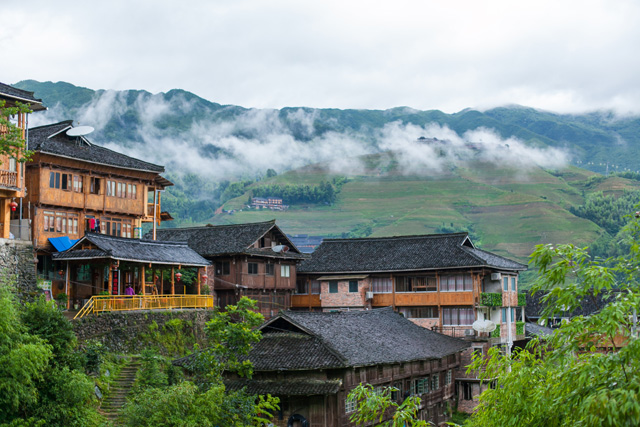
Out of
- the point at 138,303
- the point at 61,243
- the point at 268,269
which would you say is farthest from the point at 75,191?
the point at 268,269

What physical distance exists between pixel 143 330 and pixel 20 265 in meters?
6.49

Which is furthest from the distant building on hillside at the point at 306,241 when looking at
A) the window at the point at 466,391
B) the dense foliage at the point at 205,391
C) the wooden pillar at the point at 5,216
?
the dense foliage at the point at 205,391

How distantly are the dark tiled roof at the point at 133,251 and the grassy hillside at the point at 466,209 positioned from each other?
101 m

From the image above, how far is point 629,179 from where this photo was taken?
180m

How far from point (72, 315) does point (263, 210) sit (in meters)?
140

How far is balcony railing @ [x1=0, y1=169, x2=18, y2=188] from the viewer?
106 ft

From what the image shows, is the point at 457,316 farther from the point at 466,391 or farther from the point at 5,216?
the point at 5,216

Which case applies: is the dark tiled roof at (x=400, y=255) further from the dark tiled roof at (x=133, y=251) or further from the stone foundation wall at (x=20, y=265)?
the stone foundation wall at (x=20, y=265)

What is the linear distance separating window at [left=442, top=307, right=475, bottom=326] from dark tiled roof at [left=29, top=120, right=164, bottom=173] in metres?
22.4

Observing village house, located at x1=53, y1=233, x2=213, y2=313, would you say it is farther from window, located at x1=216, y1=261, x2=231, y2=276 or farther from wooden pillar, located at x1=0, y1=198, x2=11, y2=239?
window, located at x1=216, y1=261, x2=231, y2=276

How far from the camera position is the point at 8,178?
3288 cm

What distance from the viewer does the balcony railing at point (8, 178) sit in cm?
3244

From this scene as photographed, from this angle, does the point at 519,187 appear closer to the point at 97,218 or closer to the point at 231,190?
the point at 231,190

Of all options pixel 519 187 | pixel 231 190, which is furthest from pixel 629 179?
pixel 231 190
